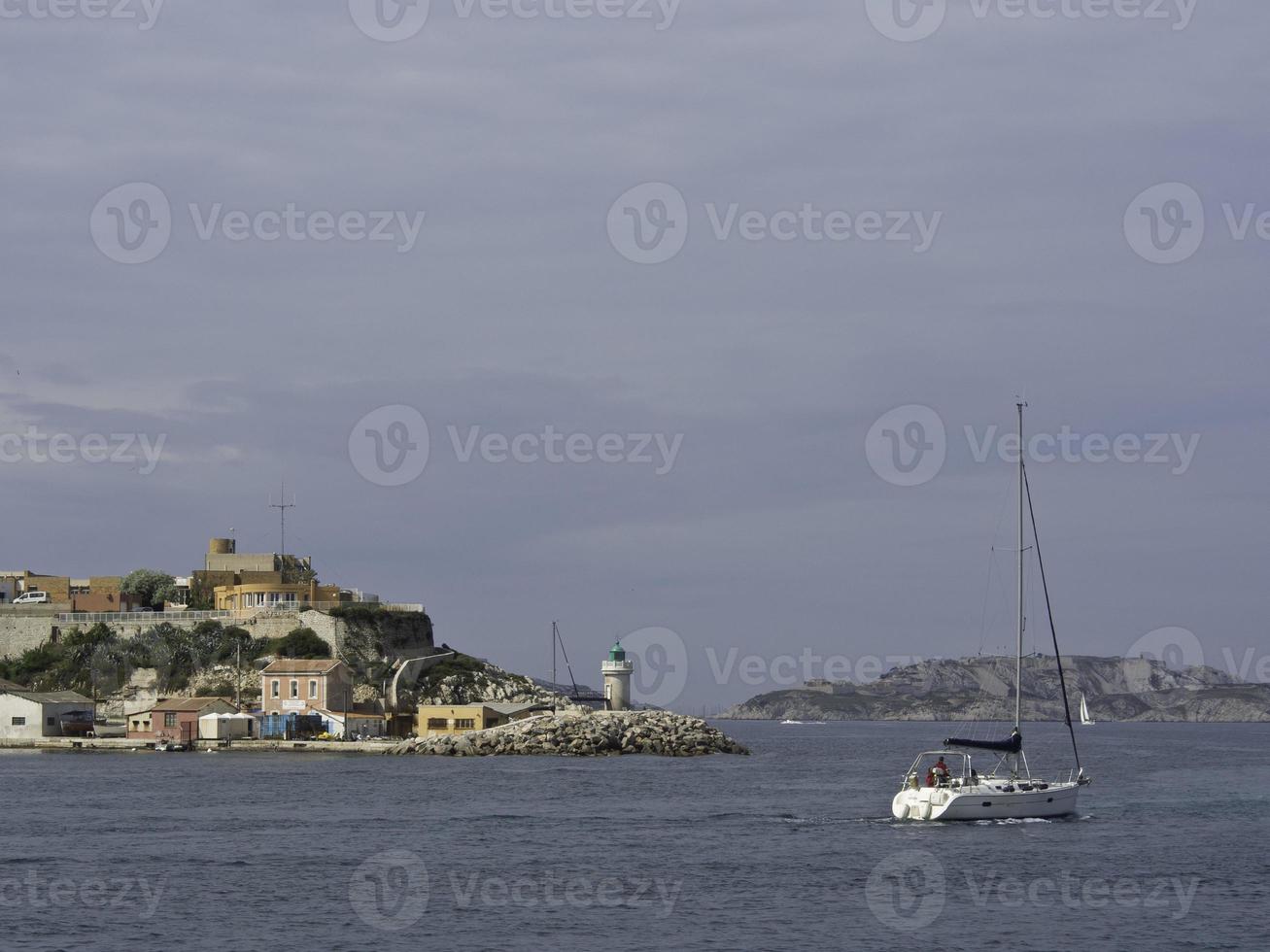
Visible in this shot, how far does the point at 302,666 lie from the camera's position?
89938 mm

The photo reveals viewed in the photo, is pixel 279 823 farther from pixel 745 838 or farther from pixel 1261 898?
pixel 1261 898

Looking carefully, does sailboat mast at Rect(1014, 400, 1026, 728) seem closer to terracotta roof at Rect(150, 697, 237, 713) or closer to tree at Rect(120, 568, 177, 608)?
terracotta roof at Rect(150, 697, 237, 713)

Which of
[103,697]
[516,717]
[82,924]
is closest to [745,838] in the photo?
[82,924]

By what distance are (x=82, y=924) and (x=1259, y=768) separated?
70.3 m

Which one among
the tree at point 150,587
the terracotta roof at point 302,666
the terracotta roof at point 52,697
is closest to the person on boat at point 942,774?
the terracotta roof at point 302,666

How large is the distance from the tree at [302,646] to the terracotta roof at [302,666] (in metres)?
6.45

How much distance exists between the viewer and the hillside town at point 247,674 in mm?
89375

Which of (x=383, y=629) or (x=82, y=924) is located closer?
(x=82, y=924)

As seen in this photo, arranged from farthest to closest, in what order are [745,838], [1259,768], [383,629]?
[383,629] < [1259,768] < [745,838]

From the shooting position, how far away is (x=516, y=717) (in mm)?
89812

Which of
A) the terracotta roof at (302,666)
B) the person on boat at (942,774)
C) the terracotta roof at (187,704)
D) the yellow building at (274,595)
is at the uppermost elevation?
the yellow building at (274,595)

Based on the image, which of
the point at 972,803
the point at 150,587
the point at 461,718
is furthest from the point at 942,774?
the point at 150,587

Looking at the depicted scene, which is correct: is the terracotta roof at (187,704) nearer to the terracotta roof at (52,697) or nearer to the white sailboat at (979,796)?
the terracotta roof at (52,697)

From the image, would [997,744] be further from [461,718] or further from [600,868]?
[461,718]
